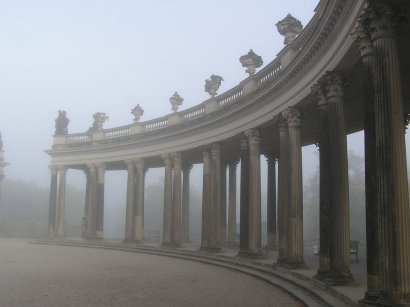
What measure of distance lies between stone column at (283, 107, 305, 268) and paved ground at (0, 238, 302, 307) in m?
2.76

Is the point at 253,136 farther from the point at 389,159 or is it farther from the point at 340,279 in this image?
the point at 389,159

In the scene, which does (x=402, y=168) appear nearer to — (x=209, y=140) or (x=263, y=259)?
(x=263, y=259)

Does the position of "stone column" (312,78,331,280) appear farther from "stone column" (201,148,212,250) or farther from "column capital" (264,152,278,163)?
"column capital" (264,152,278,163)

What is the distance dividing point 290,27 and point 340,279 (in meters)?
16.2

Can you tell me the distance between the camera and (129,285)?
22219 mm

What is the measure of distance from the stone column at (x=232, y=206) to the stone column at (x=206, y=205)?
6321 mm

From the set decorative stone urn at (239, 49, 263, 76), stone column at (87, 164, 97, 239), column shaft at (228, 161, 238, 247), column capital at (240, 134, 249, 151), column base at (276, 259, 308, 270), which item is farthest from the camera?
stone column at (87, 164, 97, 239)

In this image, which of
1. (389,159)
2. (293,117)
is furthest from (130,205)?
(389,159)

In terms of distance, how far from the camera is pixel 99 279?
24266 millimetres

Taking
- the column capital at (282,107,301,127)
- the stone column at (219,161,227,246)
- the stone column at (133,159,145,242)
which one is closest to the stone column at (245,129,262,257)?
the column capital at (282,107,301,127)

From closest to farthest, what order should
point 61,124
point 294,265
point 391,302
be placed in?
point 391,302, point 294,265, point 61,124

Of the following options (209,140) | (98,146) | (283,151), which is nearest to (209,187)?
(209,140)

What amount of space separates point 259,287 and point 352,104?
12779 millimetres

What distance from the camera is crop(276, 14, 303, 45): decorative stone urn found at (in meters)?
28.2
